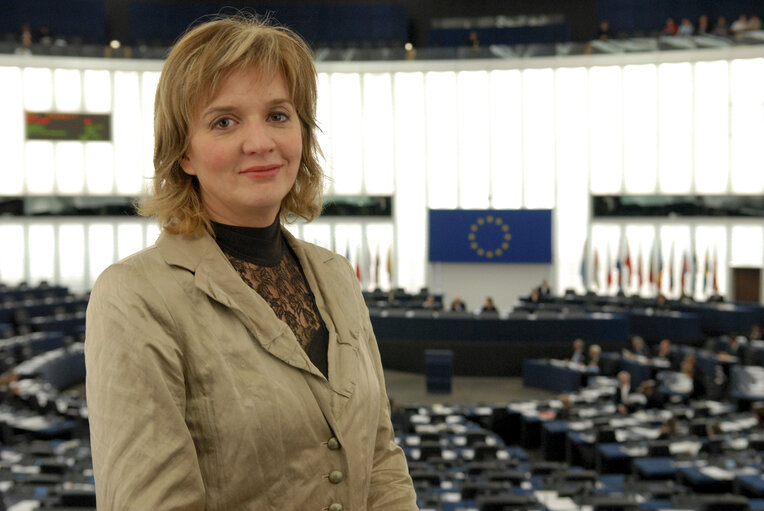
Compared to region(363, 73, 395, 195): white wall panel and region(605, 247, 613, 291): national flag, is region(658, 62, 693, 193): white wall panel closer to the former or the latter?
region(605, 247, 613, 291): national flag

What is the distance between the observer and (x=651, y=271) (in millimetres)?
23219

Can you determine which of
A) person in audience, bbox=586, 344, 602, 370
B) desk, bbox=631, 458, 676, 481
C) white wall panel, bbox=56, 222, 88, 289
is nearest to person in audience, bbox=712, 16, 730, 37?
person in audience, bbox=586, 344, 602, 370

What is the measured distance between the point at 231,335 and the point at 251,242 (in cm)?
22

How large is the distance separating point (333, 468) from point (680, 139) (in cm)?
2353

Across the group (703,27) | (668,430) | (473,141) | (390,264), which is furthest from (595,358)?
(703,27)

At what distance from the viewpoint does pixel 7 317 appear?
1808 centimetres

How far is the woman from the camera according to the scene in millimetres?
1205

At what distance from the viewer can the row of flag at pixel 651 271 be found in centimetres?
2264

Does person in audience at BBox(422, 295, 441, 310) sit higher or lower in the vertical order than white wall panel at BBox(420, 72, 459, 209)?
lower

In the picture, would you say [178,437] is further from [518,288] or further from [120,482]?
[518,288]

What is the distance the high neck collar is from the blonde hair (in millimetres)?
37

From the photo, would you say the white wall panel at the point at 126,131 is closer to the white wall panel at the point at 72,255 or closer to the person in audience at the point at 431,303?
the white wall panel at the point at 72,255

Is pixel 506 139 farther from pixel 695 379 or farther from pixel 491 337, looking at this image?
pixel 695 379

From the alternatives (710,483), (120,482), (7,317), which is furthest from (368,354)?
(7,317)
